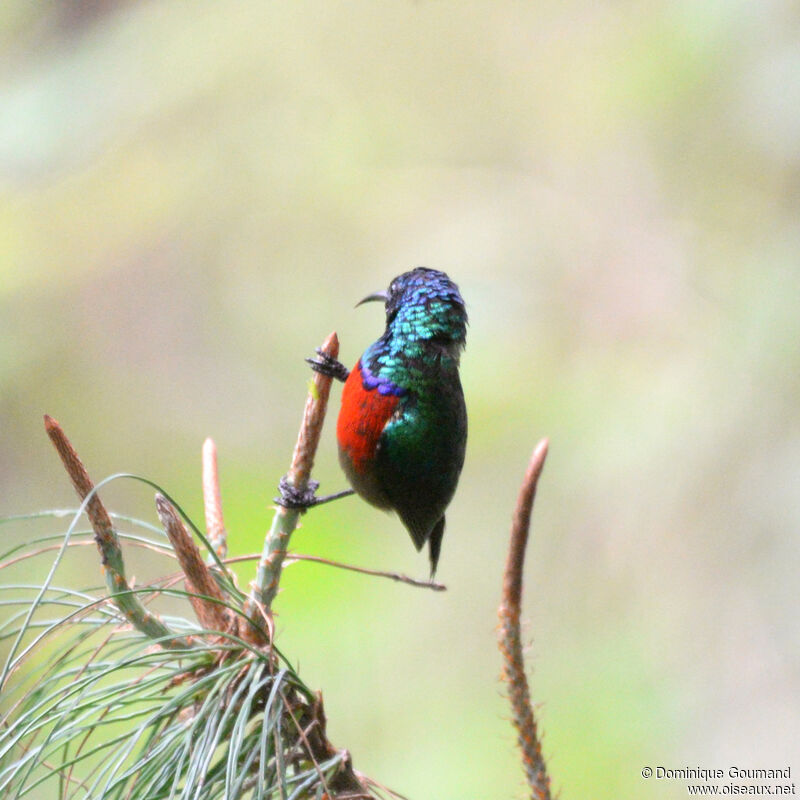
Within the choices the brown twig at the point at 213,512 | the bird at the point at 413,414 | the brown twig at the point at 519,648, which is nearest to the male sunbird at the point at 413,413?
the bird at the point at 413,414

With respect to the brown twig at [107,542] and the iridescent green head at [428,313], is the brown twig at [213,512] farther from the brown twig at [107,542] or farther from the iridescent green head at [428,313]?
the iridescent green head at [428,313]

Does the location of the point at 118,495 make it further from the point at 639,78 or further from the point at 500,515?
the point at 639,78

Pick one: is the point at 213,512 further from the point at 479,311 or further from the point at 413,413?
the point at 479,311

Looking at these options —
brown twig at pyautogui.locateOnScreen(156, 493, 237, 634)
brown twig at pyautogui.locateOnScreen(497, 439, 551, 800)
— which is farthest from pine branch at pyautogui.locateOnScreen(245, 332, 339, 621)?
brown twig at pyautogui.locateOnScreen(497, 439, 551, 800)

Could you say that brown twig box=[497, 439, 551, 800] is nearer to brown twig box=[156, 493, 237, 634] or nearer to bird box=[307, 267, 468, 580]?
brown twig box=[156, 493, 237, 634]

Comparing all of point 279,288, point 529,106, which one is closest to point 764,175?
point 529,106

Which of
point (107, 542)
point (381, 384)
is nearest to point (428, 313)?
point (381, 384)
